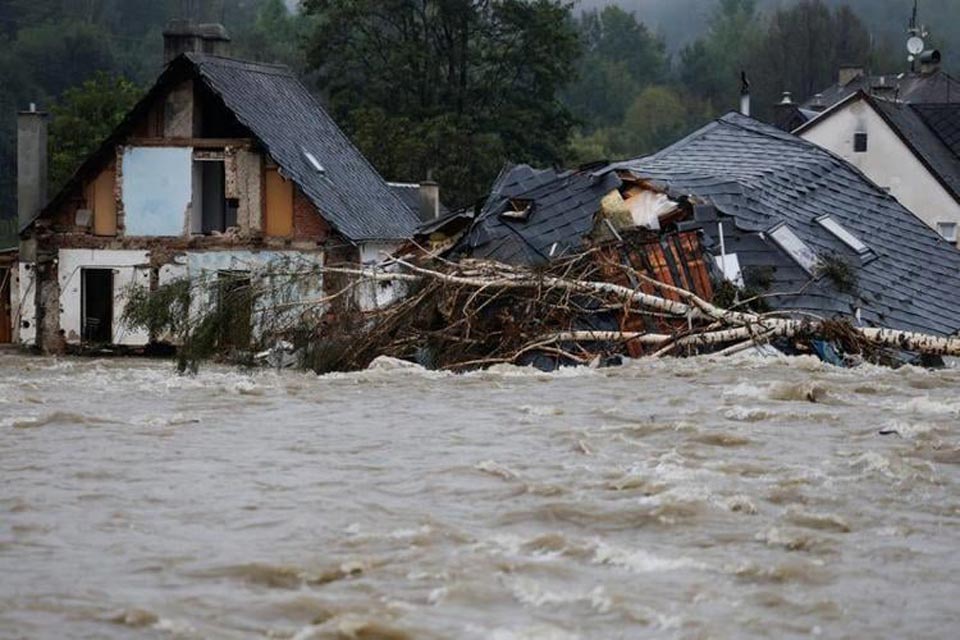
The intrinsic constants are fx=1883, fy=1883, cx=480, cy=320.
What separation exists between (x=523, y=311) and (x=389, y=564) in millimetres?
10129

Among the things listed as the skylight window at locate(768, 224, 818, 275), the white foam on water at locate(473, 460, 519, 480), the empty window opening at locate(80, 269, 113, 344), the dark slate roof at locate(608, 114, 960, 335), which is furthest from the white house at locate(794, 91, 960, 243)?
the white foam on water at locate(473, 460, 519, 480)

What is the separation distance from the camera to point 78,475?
42.0 feet

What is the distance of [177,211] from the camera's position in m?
31.8

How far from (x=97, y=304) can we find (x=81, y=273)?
61 centimetres

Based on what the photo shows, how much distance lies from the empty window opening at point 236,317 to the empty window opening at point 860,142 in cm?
2747

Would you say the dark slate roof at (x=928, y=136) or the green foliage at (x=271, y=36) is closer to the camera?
the dark slate roof at (x=928, y=136)

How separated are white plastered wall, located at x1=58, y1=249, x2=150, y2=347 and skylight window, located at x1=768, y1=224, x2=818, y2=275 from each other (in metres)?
13.1

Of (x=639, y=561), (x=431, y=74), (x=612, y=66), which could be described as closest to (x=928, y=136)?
(x=431, y=74)

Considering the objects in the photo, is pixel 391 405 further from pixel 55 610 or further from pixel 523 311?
pixel 55 610

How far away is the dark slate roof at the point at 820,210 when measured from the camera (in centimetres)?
2225

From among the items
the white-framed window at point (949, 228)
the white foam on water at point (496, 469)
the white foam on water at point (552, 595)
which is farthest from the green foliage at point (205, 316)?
the white-framed window at point (949, 228)

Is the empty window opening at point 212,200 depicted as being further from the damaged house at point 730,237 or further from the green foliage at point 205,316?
the green foliage at point 205,316

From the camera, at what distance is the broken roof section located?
102 feet

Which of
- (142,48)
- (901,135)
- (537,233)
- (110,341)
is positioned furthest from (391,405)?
(142,48)
